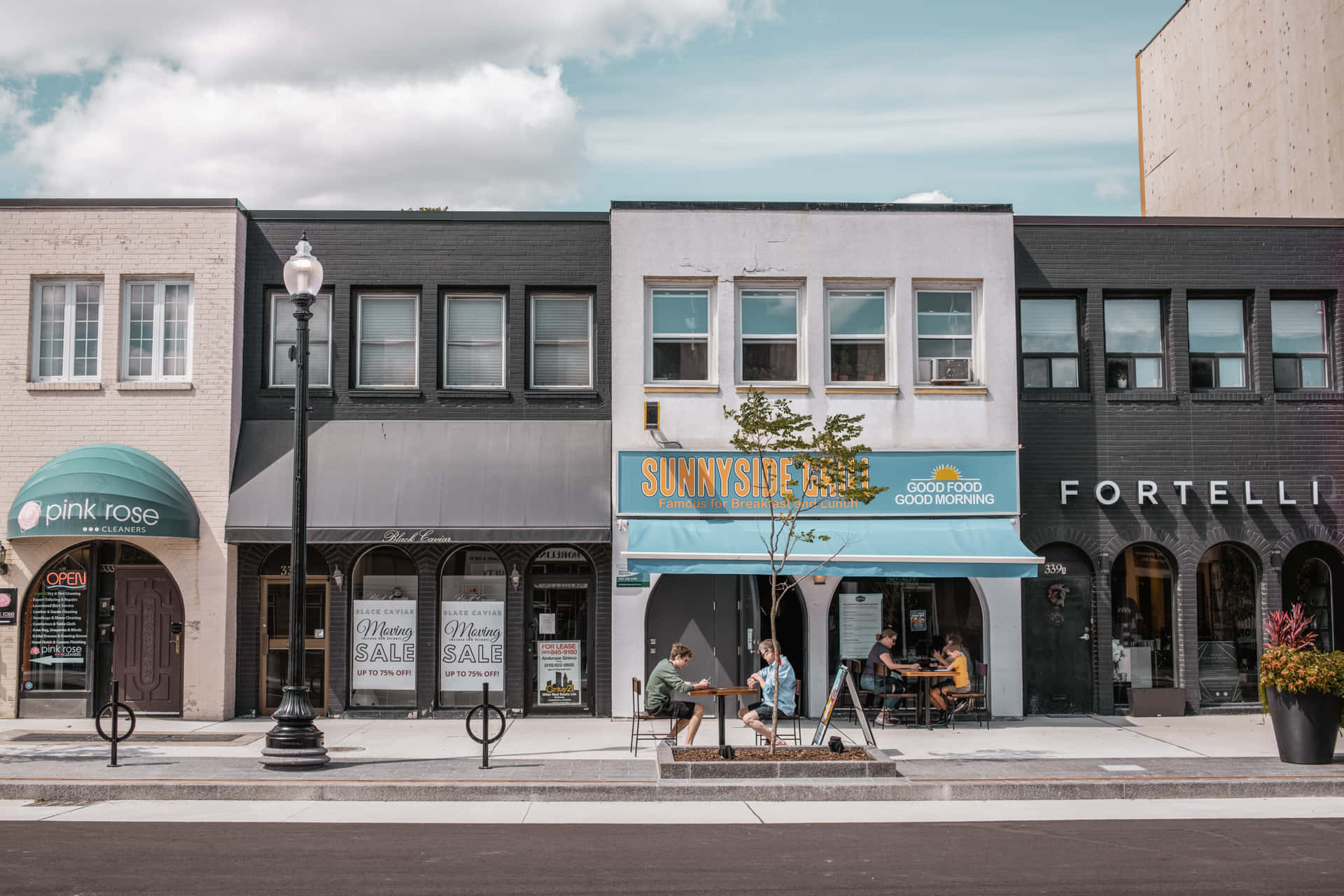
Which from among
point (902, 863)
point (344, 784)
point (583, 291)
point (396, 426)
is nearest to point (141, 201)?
point (396, 426)

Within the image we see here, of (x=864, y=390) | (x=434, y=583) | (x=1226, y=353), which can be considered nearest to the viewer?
(x=434, y=583)

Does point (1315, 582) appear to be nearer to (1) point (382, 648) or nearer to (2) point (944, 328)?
(2) point (944, 328)

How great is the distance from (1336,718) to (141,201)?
17852mm

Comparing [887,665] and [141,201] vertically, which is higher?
[141,201]

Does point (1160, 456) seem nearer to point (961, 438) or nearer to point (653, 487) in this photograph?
point (961, 438)

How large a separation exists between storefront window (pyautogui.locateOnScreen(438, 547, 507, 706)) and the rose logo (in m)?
5.68

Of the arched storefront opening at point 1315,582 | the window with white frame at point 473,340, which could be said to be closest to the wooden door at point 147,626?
the window with white frame at point 473,340

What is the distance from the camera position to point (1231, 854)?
990 centimetres

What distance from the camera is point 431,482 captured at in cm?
1739

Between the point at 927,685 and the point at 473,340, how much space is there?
28.7 ft

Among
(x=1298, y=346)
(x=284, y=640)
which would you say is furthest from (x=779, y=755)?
(x=1298, y=346)

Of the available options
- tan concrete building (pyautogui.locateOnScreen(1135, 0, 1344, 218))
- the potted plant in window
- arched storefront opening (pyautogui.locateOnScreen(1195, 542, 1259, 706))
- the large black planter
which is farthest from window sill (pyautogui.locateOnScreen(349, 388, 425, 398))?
tan concrete building (pyautogui.locateOnScreen(1135, 0, 1344, 218))

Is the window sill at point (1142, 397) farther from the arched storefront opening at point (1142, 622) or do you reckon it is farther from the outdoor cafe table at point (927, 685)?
the outdoor cafe table at point (927, 685)

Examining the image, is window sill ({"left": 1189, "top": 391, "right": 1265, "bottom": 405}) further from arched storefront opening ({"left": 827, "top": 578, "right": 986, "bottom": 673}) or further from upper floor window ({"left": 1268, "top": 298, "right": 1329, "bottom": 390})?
arched storefront opening ({"left": 827, "top": 578, "right": 986, "bottom": 673})
